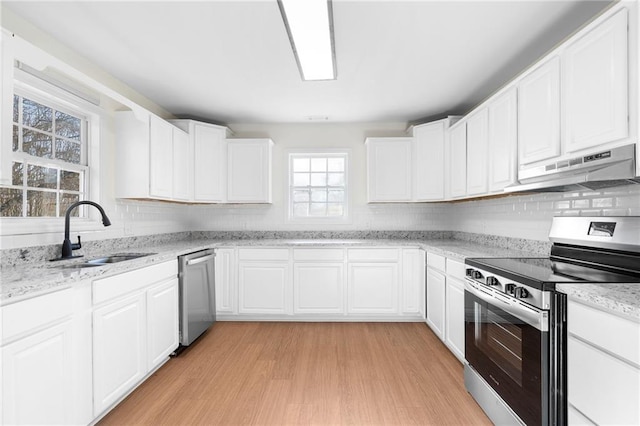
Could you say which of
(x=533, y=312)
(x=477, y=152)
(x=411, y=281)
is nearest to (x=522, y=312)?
(x=533, y=312)

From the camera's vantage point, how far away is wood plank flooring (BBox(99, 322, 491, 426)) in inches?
70.7

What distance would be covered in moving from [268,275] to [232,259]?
18.4 inches

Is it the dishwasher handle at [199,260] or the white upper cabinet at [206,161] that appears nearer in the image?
the dishwasher handle at [199,260]

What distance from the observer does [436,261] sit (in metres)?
2.84

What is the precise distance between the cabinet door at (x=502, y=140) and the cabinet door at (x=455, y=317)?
89 centimetres

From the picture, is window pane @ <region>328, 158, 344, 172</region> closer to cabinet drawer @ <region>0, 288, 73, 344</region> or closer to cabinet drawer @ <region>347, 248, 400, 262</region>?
cabinet drawer @ <region>347, 248, 400, 262</region>

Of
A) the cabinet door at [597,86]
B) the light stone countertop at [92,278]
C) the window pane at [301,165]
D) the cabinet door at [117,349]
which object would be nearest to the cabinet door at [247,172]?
the window pane at [301,165]

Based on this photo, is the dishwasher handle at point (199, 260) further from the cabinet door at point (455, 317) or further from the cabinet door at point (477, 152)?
the cabinet door at point (477, 152)

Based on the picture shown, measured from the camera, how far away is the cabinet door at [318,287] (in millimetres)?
3311

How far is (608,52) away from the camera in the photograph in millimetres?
1403

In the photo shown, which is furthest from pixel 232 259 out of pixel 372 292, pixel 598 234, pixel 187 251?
pixel 598 234

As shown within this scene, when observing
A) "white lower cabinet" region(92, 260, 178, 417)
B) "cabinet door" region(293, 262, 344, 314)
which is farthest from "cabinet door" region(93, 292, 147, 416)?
"cabinet door" region(293, 262, 344, 314)

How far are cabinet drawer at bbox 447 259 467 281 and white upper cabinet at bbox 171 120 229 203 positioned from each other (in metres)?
2.73

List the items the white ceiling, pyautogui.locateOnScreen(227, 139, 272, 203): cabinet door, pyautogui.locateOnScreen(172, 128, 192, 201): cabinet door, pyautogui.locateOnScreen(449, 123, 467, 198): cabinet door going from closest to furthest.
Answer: the white ceiling → pyautogui.locateOnScreen(449, 123, 467, 198): cabinet door → pyautogui.locateOnScreen(172, 128, 192, 201): cabinet door → pyautogui.locateOnScreen(227, 139, 272, 203): cabinet door
